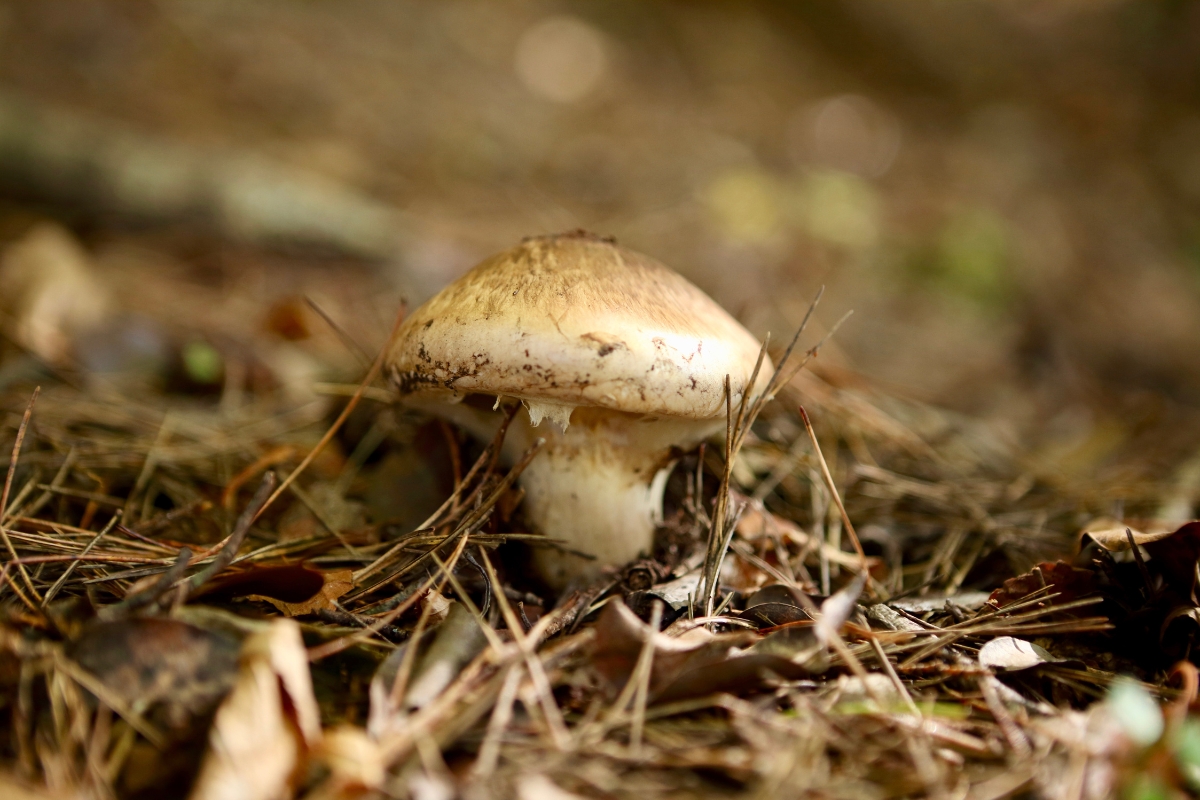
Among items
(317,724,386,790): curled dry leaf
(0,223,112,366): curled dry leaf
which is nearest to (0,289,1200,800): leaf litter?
(317,724,386,790): curled dry leaf

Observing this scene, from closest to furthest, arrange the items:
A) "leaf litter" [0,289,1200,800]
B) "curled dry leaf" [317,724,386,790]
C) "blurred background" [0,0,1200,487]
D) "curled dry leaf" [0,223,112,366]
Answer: "curled dry leaf" [317,724,386,790], "leaf litter" [0,289,1200,800], "curled dry leaf" [0,223,112,366], "blurred background" [0,0,1200,487]

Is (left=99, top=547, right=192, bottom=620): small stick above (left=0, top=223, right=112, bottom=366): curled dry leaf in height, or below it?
above

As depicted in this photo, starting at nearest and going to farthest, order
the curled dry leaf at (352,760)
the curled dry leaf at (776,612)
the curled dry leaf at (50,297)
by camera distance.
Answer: the curled dry leaf at (352,760), the curled dry leaf at (776,612), the curled dry leaf at (50,297)

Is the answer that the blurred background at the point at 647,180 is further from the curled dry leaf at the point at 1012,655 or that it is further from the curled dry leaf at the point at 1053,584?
the curled dry leaf at the point at 1012,655

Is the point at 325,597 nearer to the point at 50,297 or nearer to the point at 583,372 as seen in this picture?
the point at 583,372

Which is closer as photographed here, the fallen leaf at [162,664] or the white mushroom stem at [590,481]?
the fallen leaf at [162,664]

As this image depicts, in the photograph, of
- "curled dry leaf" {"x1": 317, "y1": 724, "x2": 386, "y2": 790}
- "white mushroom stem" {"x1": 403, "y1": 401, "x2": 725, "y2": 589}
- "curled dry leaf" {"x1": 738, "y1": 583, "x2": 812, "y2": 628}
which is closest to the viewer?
"curled dry leaf" {"x1": 317, "y1": 724, "x2": 386, "y2": 790}

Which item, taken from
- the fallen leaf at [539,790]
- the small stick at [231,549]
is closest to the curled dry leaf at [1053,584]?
the fallen leaf at [539,790]

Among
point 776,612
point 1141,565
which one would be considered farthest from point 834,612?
point 1141,565

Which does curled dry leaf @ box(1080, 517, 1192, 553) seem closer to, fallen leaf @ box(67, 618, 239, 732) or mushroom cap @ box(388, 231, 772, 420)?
mushroom cap @ box(388, 231, 772, 420)
